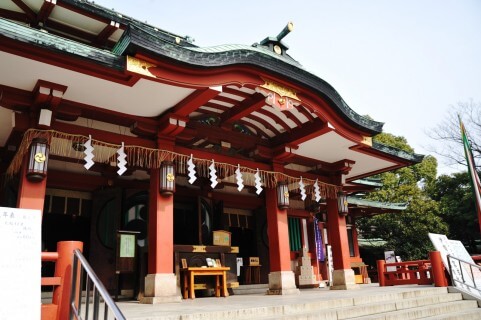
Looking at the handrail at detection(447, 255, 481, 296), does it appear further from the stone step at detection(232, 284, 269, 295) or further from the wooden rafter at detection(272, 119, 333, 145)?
the stone step at detection(232, 284, 269, 295)

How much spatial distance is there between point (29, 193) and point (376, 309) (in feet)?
22.8

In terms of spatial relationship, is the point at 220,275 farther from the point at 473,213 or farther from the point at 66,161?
the point at 473,213

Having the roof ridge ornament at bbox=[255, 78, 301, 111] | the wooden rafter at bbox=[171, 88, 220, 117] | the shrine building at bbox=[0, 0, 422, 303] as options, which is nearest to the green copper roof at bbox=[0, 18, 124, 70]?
the shrine building at bbox=[0, 0, 422, 303]

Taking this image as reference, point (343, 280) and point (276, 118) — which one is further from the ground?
point (276, 118)

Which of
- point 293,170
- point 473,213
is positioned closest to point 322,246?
point 293,170

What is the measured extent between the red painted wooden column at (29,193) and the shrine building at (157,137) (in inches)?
0.9

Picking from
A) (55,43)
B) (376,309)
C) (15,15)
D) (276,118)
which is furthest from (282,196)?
(15,15)

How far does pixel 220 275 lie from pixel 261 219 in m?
5.24

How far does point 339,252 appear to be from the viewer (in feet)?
40.3

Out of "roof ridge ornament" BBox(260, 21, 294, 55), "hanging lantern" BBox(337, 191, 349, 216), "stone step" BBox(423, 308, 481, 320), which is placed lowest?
"stone step" BBox(423, 308, 481, 320)

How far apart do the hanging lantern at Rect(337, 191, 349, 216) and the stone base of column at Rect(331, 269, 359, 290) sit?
6.11ft

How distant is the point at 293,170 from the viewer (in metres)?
12.0

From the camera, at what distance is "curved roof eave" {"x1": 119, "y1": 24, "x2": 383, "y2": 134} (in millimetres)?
6699

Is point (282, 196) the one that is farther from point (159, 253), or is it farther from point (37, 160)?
point (37, 160)
